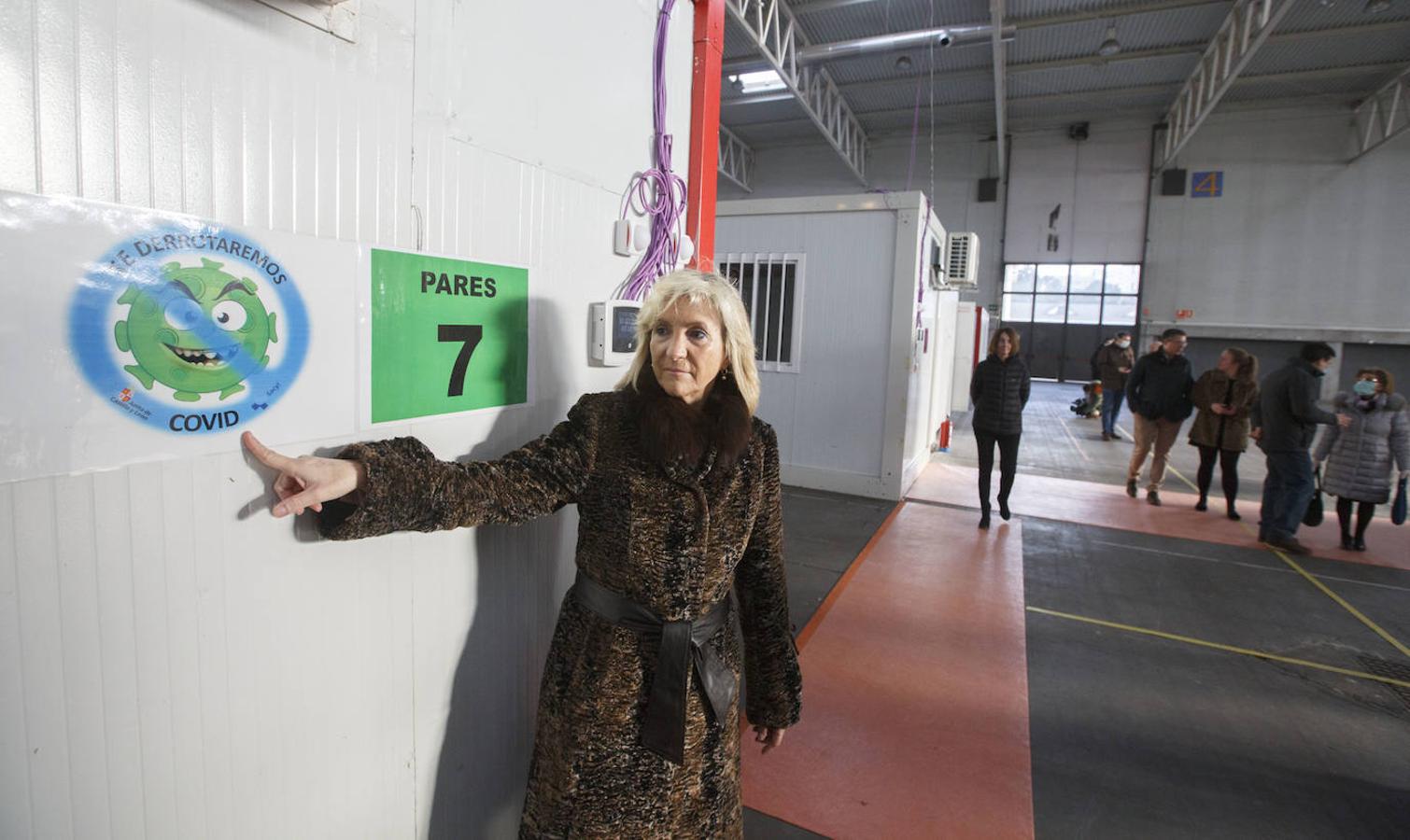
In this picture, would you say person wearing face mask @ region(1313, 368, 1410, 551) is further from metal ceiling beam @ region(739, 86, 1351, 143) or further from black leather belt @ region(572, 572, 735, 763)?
metal ceiling beam @ region(739, 86, 1351, 143)

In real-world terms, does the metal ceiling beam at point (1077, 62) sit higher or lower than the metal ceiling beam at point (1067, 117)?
lower

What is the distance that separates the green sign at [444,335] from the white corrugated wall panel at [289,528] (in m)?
0.04

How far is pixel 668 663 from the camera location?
1335 millimetres

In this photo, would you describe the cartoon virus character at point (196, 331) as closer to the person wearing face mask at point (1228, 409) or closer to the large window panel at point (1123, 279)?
the person wearing face mask at point (1228, 409)

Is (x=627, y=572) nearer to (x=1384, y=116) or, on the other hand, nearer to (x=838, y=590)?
(x=838, y=590)

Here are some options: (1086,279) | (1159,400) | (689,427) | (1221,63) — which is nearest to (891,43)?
(1221,63)

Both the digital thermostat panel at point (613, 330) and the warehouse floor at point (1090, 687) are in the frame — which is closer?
the digital thermostat panel at point (613, 330)

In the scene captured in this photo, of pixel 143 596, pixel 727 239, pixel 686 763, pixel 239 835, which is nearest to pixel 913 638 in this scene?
pixel 686 763

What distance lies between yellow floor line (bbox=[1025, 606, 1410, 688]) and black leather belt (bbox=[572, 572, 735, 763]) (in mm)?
3030

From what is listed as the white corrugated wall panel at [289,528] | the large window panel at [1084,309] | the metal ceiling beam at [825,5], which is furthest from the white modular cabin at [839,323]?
the large window panel at [1084,309]

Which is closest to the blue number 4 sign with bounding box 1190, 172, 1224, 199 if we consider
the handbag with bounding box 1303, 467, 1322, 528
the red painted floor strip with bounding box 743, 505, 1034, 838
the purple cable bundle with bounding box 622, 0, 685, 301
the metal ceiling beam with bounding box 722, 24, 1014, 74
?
the metal ceiling beam with bounding box 722, 24, 1014, 74

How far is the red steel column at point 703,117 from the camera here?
207 centimetres

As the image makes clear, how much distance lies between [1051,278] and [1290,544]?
11009 millimetres

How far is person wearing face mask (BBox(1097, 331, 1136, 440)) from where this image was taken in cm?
930
